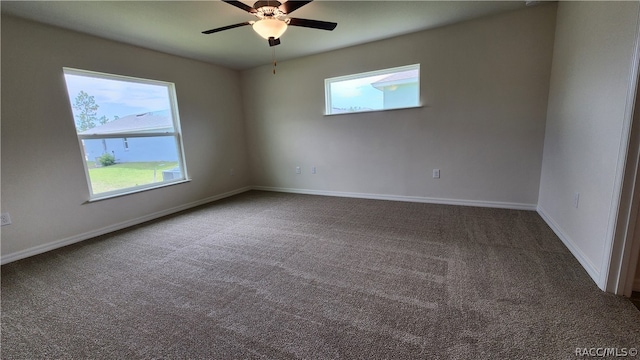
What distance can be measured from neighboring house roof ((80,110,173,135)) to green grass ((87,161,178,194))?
431mm

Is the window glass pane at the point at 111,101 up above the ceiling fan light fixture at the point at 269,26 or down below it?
below

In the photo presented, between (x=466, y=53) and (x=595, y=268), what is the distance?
2.66 m

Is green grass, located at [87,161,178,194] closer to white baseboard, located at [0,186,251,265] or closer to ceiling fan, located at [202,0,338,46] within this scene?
white baseboard, located at [0,186,251,265]

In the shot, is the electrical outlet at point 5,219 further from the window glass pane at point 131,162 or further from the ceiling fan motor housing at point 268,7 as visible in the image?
the ceiling fan motor housing at point 268,7

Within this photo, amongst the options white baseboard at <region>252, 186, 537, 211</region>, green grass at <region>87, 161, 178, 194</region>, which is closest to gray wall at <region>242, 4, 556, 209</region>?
white baseboard at <region>252, 186, 537, 211</region>

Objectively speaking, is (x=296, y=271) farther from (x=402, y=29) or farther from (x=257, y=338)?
(x=402, y=29)

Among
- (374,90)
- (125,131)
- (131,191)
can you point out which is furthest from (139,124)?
(374,90)

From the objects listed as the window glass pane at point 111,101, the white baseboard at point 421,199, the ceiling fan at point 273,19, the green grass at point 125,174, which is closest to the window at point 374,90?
the white baseboard at point 421,199

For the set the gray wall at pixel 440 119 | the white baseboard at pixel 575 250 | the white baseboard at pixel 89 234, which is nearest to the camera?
the white baseboard at pixel 575 250

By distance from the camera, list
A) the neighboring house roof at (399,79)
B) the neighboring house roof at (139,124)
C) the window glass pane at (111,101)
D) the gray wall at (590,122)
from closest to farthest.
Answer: the gray wall at (590,122) → the window glass pane at (111,101) → the neighboring house roof at (139,124) → the neighboring house roof at (399,79)

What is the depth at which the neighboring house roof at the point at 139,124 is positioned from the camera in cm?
317

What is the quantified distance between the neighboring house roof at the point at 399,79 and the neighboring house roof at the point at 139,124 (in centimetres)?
323

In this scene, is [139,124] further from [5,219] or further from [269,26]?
[269,26]

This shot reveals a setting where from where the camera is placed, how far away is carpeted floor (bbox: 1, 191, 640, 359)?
1354mm
